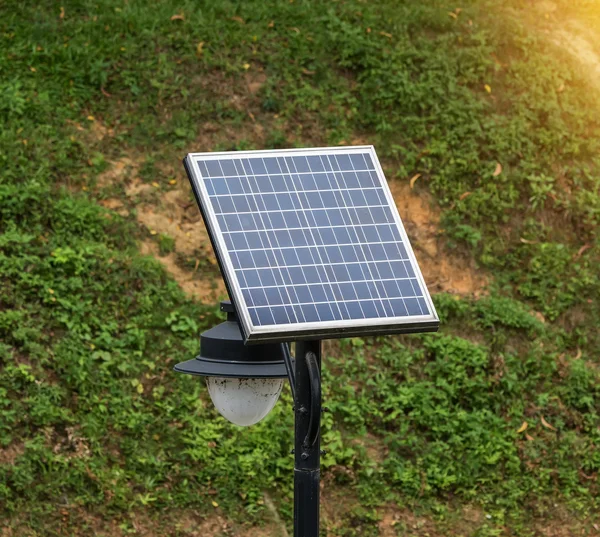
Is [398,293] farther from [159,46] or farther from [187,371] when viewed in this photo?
[159,46]

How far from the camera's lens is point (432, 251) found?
10398 mm

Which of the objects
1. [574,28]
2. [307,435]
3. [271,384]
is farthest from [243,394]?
[574,28]

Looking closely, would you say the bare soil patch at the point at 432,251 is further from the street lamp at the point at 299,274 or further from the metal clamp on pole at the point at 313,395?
the metal clamp on pole at the point at 313,395

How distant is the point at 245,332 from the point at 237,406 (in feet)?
2.53

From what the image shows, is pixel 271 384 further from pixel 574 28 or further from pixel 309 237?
pixel 574 28

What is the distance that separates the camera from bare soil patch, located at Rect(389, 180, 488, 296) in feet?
33.5

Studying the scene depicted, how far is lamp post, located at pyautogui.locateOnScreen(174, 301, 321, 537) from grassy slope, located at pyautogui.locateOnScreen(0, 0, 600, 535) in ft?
12.7

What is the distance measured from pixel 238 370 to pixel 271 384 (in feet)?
0.70

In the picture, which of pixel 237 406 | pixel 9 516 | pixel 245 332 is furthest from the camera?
pixel 9 516

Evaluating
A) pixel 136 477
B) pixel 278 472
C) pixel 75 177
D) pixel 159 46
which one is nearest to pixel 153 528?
pixel 136 477

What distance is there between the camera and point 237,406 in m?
4.78

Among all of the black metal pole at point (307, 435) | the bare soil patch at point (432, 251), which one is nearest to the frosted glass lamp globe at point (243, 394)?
the black metal pole at point (307, 435)

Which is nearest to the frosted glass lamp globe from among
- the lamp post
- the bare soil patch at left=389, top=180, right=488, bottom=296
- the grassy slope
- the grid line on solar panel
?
the lamp post

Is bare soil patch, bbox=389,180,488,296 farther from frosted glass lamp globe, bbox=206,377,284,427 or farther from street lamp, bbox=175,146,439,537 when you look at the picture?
frosted glass lamp globe, bbox=206,377,284,427
